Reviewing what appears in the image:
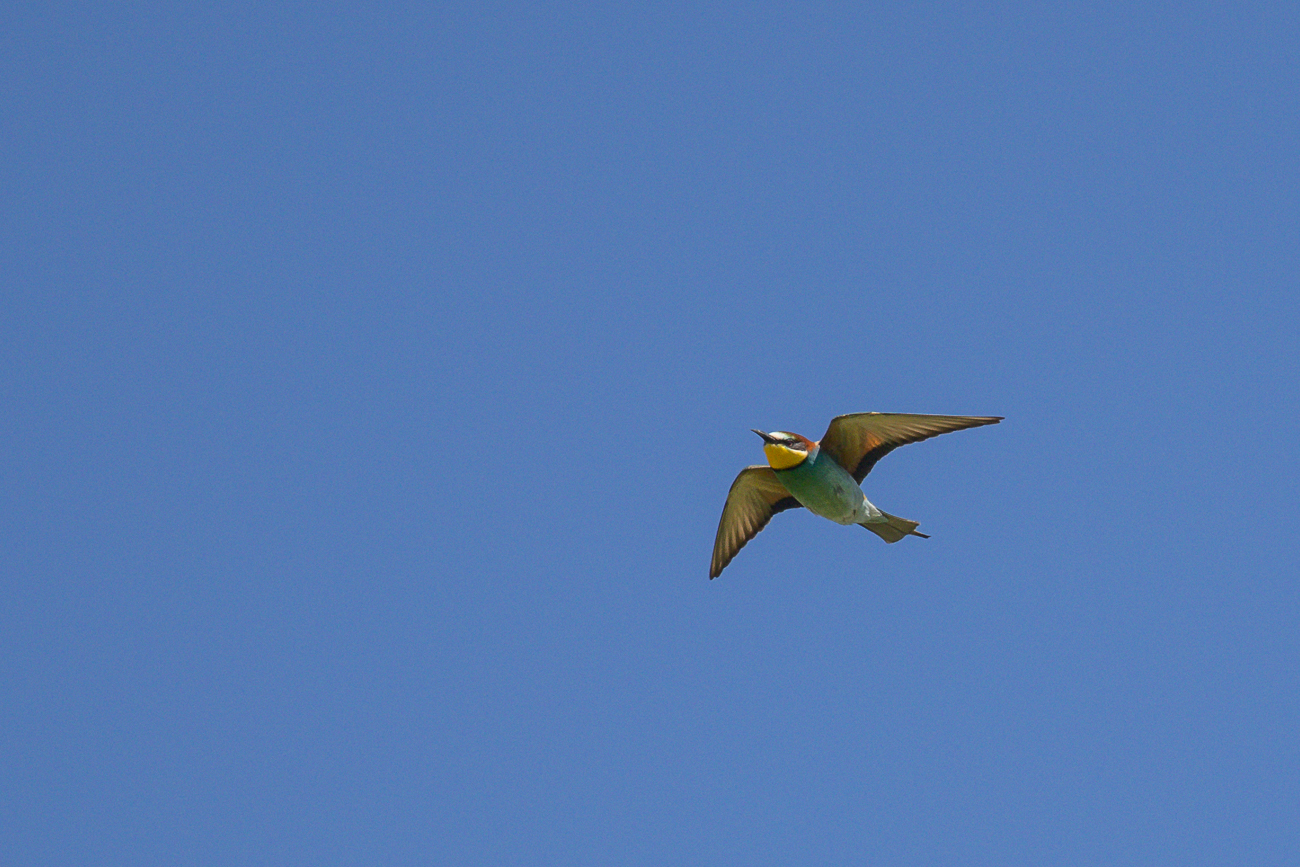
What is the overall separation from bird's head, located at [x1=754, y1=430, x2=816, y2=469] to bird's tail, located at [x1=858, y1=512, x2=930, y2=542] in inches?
28.4

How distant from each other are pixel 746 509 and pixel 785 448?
1.18 meters

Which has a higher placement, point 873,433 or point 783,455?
point 873,433

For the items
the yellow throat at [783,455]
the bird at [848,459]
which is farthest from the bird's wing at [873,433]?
the yellow throat at [783,455]

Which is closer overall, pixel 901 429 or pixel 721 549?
pixel 901 429

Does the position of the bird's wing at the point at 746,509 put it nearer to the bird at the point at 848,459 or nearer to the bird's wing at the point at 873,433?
the bird at the point at 848,459

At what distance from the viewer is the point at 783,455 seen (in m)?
7.85

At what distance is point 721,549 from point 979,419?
2.31 metres

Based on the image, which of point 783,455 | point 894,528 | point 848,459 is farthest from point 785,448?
point 894,528

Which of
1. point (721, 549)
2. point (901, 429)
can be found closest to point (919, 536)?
point (901, 429)

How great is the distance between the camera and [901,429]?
7.84m

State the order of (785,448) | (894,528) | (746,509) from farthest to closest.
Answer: (746,509), (894,528), (785,448)

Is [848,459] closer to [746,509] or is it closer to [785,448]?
[785,448]

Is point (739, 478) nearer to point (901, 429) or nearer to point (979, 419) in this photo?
point (901, 429)

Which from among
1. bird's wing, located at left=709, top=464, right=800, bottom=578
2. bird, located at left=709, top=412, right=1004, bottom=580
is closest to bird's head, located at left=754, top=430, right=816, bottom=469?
bird, located at left=709, top=412, right=1004, bottom=580
